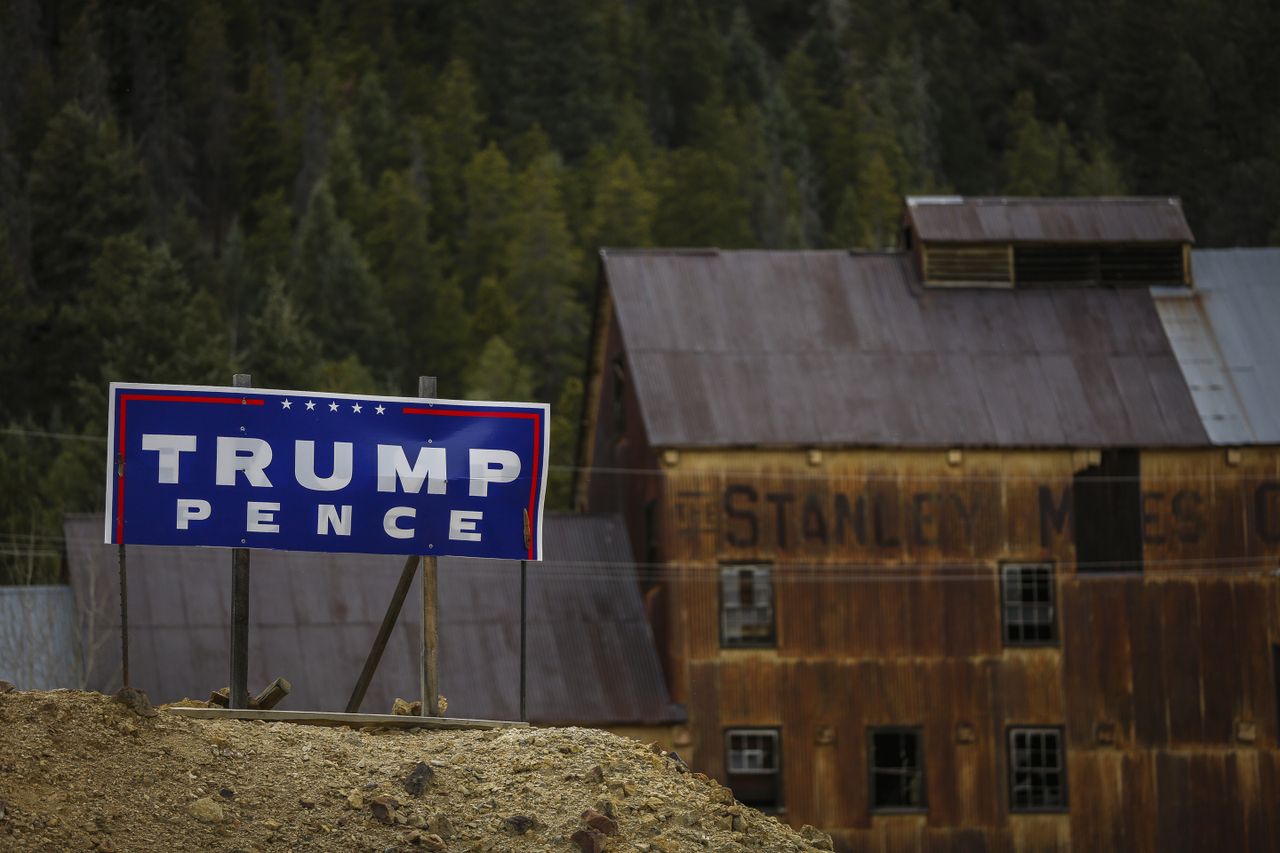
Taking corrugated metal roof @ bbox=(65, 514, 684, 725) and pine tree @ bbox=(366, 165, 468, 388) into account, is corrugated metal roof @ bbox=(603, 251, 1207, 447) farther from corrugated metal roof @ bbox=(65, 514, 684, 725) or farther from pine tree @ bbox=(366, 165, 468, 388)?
pine tree @ bbox=(366, 165, 468, 388)

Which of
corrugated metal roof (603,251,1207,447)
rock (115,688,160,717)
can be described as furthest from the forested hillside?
rock (115,688,160,717)

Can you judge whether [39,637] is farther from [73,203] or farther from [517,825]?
[73,203]

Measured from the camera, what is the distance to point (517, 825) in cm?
1606

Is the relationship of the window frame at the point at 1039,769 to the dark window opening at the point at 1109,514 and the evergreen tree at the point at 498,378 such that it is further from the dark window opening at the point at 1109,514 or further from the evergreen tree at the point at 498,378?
the evergreen tree at the point at 498,378

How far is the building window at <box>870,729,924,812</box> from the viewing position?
3734cm

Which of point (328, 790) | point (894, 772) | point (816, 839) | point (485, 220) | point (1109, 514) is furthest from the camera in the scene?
point (485, 220)

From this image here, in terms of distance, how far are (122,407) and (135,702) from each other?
8.52 feet

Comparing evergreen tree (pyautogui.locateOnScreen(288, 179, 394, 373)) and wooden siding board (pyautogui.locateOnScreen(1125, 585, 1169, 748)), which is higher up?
evergreen tree (pyautogui.locateOnScreen(288, 179, 394, 373))

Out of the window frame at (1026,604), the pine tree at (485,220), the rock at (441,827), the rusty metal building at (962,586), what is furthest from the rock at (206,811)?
the pine tree at (485,220)

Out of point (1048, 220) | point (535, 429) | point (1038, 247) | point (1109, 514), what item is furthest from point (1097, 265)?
point (535, 429)

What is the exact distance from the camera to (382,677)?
36.2 meters

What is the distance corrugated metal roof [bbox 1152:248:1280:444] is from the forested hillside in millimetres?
30261

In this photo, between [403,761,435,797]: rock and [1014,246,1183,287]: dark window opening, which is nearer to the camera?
[403,761,435,797]: rock

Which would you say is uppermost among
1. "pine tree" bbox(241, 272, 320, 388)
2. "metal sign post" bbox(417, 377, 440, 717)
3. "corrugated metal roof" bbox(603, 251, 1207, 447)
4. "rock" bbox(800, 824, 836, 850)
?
"pine tree" bbox(241, 272, 320, 388)
